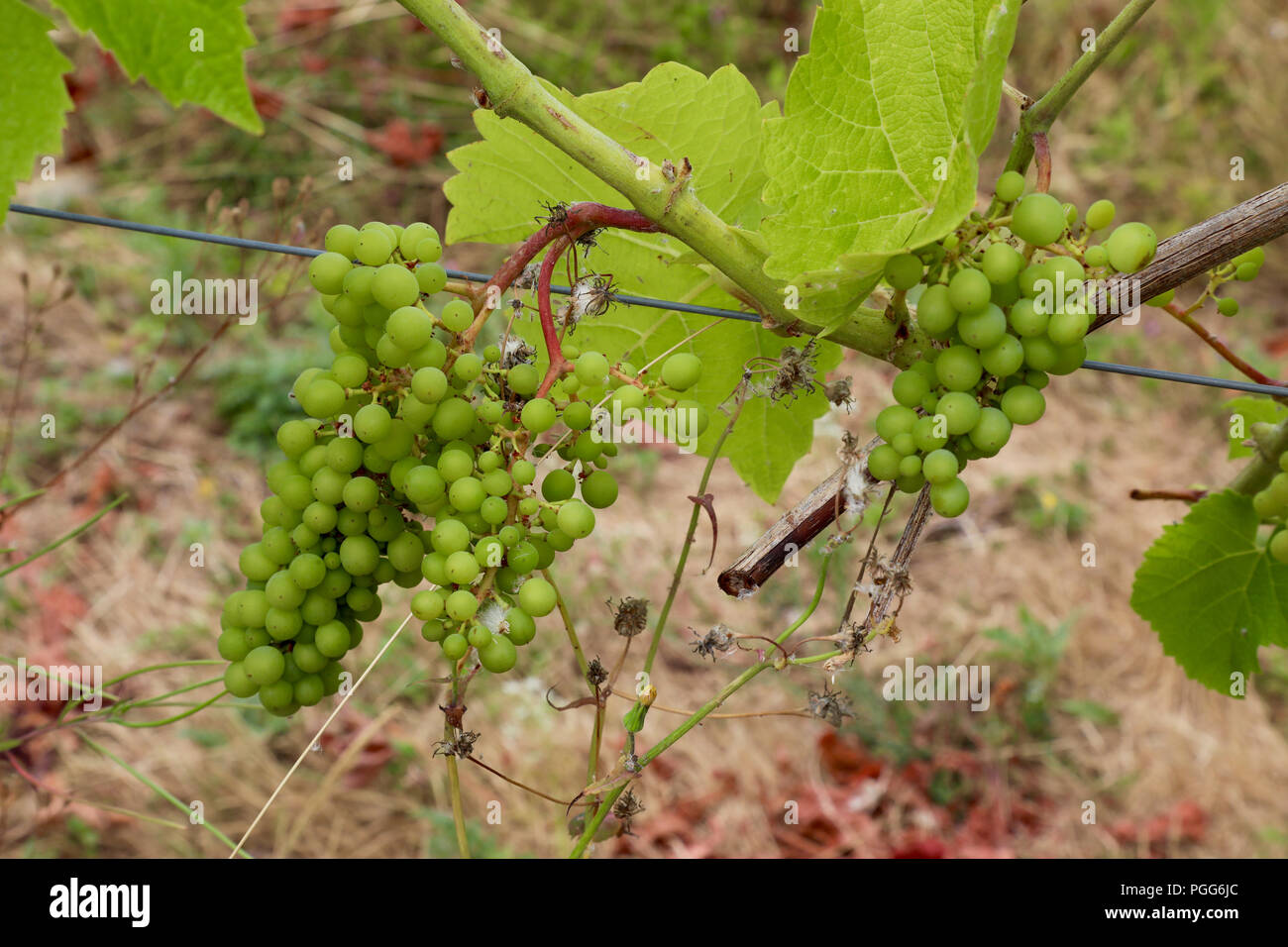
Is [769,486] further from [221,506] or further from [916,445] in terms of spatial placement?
[221,506]

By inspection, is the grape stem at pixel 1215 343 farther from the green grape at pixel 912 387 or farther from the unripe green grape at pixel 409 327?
the unripe green grape at pixel 409 327

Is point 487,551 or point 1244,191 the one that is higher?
point 1244,191

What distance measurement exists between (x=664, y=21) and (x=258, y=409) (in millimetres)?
1762

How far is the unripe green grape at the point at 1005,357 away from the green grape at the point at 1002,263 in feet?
0.11

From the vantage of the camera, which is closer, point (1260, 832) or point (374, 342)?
point (374, 342)

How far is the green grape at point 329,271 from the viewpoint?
1.85 feet

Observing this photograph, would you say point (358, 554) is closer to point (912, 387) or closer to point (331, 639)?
point (331, 639)

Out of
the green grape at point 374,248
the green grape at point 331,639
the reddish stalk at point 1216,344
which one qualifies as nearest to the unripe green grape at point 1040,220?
the reddish stalk at point 1216,344

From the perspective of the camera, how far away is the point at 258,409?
2748 millimetres

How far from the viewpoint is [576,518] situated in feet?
1.88

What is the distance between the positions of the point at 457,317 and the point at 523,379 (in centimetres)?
5

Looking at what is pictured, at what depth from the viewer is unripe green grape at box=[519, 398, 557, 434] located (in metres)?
0.57
